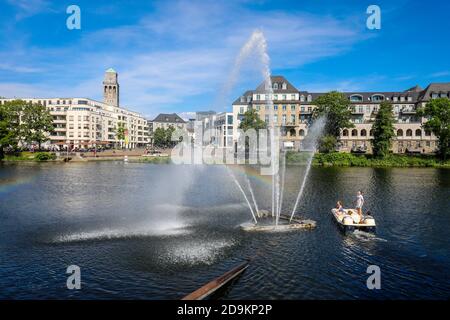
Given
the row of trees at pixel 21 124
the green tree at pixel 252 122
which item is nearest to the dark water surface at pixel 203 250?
the green tree at pixel 252 122

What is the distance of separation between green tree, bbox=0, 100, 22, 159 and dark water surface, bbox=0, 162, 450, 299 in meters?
101

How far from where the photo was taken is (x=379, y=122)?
136 meters

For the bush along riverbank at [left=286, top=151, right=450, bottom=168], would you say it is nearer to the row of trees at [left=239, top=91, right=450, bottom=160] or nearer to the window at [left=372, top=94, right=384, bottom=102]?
the row of trees at [left=239, top=91, right=450, bottom=160]

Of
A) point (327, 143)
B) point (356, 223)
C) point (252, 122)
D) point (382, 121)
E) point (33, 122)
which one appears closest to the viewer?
point (356, 223)

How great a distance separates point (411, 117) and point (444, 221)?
139492 mm

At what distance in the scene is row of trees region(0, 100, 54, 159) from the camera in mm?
143000

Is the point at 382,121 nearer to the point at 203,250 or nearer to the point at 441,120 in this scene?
the point at 441,120

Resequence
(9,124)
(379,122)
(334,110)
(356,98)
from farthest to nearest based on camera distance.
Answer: (356,98)
(9,124)
(334,110)
(379,122)

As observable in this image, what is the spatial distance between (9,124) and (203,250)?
481ft

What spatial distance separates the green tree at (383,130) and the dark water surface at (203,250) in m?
85.3

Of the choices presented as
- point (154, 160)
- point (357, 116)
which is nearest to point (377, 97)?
point (357, 116)

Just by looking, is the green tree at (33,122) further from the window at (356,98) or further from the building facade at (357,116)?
the window at (356,98)

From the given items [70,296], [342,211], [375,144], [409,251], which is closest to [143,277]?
[70,296]

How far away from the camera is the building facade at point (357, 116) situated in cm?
16325
